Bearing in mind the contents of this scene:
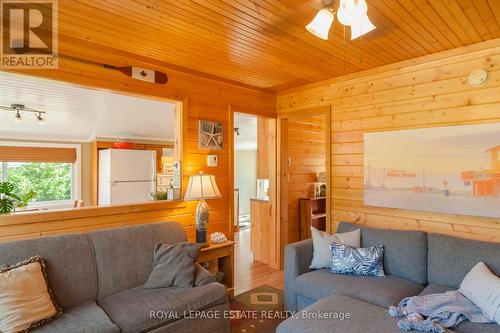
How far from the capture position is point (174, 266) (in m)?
2.32

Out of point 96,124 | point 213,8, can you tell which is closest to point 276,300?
point 213,8

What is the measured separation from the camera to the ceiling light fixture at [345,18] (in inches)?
59.6

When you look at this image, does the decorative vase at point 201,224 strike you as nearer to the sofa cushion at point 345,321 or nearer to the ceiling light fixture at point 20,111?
the sofa cushion at point 345,321

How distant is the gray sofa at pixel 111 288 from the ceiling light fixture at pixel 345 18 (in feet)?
6.48

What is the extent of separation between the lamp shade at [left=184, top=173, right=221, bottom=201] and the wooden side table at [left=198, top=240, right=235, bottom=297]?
1.67 feet

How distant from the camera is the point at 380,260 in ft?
8.38

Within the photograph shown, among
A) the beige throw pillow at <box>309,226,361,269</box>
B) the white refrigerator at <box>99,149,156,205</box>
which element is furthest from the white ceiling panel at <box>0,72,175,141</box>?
the beige throw pillow at <box>309,226,361,269</box>

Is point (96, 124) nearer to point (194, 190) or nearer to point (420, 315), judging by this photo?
point (194, 190)

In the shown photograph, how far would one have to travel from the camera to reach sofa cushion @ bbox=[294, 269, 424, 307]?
2.16 metres

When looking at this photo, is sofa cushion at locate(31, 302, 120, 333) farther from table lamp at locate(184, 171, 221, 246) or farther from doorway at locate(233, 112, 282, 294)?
doorway at locate(233, 112, 282, 294)

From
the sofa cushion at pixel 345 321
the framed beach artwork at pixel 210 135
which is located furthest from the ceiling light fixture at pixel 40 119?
the sofa cushion at pixel 345 321

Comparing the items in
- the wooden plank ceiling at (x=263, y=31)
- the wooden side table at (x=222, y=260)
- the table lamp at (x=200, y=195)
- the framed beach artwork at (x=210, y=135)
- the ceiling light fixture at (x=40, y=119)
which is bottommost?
the wooden side table at (x=222, y=260)

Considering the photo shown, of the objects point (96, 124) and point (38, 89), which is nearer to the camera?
point (38, 89)

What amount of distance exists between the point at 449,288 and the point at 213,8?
2682 millimetres
